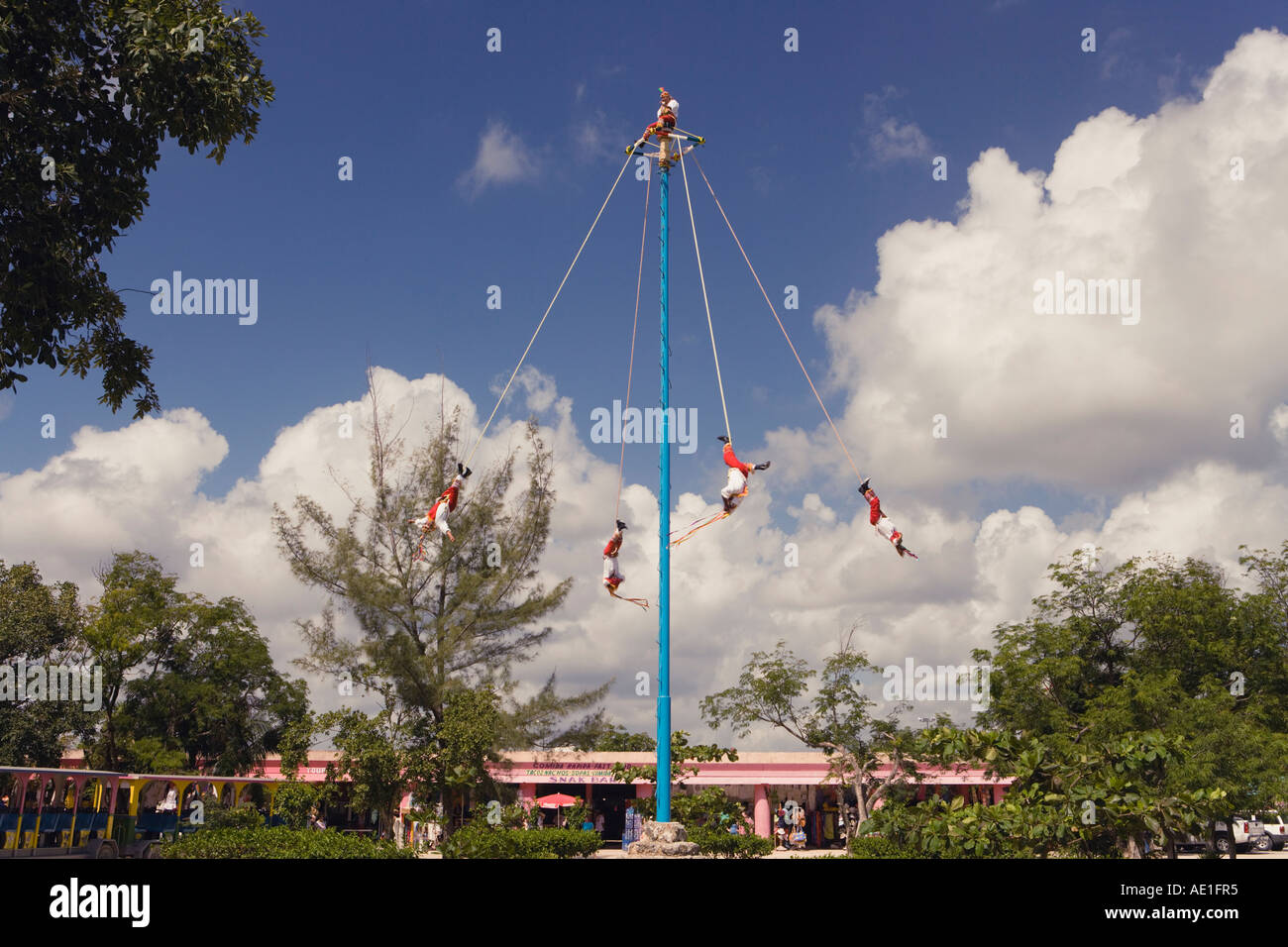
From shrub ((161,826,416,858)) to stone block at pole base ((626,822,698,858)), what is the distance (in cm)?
410

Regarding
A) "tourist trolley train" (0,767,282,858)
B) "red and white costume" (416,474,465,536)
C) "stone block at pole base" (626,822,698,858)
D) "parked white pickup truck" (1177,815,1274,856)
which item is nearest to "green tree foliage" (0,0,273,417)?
"red and white costume" (416,474,465,536)

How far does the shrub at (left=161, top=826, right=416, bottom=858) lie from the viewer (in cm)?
1269

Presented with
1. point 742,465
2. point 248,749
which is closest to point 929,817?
point 742,465

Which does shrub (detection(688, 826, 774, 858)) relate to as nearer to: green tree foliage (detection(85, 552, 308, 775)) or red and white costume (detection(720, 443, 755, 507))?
red and white costume (detection(720, 443, 755, 507))

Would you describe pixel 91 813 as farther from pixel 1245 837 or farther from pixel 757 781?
pixel 1245 837

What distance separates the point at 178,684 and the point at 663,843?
96.1 ft

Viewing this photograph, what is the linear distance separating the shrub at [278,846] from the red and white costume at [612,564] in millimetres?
5089

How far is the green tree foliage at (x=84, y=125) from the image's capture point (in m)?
10.5

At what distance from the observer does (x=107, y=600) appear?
109ft

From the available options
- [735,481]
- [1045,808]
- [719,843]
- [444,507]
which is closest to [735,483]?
[735,481]

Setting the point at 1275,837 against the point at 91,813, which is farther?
the point at 1275,837

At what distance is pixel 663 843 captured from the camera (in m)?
11.0
